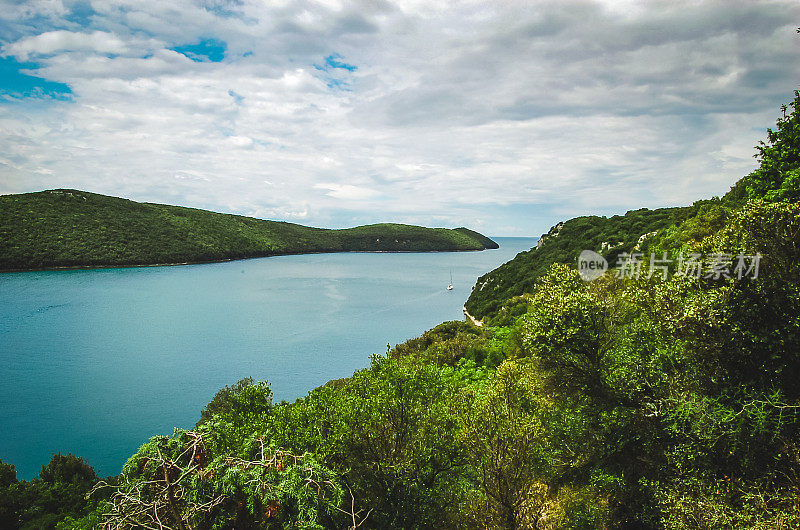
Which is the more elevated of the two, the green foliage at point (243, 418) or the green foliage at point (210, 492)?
the green foliage at point (210, 492)

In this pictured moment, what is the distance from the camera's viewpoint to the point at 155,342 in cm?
5934

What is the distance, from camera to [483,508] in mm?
11539

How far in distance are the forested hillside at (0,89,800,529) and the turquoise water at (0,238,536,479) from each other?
27.7 m

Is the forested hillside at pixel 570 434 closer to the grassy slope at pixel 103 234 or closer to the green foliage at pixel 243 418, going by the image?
the green foliage at pixel 243 418

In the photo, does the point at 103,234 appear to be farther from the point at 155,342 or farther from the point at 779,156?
the point at 779,156

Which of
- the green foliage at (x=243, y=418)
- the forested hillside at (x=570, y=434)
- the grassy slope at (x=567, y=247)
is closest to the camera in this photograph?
the forested hillside at (x=570, y=434)

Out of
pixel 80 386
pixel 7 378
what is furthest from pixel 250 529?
pixel 7 378

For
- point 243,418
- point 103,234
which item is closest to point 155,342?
point 243,418

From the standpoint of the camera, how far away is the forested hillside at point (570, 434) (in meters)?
7.75

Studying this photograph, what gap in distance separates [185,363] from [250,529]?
167ft

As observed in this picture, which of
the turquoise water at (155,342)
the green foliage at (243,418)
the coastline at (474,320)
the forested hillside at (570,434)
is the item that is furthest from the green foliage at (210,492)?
the coastline at (474,320)

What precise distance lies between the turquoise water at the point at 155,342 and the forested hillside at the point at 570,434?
27.7 m

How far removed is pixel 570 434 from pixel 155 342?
62210mm

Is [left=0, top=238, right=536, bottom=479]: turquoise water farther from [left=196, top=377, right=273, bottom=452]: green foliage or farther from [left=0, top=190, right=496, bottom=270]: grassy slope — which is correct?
[left=196, top=377, right=273, bottom=452]: green foliage
